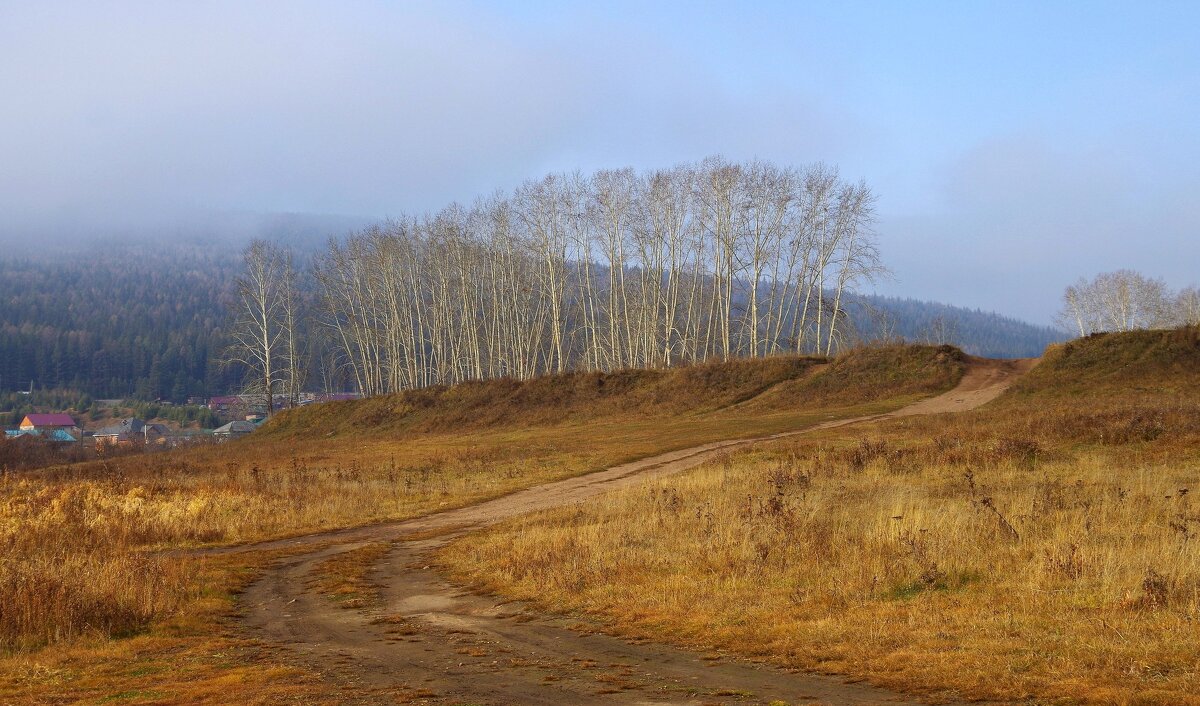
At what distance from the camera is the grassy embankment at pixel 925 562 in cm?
808

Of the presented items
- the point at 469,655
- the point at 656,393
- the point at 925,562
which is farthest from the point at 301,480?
the point at 656,393

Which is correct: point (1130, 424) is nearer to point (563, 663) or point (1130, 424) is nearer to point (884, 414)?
point (884, 414)

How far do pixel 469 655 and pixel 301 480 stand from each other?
72.9ft

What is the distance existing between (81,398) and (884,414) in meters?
143

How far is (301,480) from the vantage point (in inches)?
1192

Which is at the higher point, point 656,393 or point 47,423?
point 656,393

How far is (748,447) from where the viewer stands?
2966 centimetres

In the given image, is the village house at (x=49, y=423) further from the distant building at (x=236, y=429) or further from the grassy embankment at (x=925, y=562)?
the grassy embankment at (x=925, y=562)

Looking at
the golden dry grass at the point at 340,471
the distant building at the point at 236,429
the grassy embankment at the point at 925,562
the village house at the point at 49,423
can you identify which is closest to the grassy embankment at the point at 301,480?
the golden dry grass at the point at 340,471

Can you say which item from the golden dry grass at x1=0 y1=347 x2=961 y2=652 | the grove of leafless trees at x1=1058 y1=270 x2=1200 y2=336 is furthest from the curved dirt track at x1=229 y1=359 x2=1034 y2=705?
the grove of leafless trees at x1=1058 y1=270 x2=1200 y2=336

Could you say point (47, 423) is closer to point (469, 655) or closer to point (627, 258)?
point (627, 258)

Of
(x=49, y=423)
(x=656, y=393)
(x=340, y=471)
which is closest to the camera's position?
(x=340, y=471)

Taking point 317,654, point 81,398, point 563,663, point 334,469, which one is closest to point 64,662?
point 317,654

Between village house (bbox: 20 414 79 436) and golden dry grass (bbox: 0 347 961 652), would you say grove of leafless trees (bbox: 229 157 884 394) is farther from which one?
village house (bbox: 20 414 79 436)
